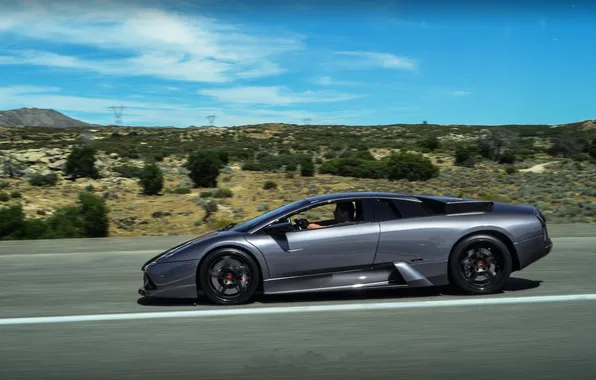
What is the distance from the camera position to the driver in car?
7883mm

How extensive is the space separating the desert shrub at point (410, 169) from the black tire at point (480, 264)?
28.7 m

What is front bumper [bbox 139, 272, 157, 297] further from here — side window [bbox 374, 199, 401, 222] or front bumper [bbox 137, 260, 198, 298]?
side window [bbox 374, 199, 401, 222]

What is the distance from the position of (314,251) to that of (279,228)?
0.48 metres

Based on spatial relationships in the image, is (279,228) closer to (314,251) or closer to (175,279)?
(314,251)

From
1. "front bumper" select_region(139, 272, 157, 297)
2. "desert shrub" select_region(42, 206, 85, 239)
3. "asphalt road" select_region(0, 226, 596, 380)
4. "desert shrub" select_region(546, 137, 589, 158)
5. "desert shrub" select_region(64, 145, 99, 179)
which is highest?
"desert shrub" select_region(546, 137, 589, 158)

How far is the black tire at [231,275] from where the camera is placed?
7559 mm

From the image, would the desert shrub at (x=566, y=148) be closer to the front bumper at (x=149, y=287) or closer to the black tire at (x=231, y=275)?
the black tire at (x=231, y=275)

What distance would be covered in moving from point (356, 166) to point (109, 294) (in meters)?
31.0

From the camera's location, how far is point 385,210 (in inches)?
311

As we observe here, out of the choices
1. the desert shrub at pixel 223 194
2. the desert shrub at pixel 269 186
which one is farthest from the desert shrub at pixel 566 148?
the desert shrub at pixel 223 194

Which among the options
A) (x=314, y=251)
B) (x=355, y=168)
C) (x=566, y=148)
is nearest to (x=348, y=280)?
(x=314, y=251)

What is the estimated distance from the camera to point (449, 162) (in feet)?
165

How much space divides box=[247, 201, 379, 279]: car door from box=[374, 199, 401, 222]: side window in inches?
10.6

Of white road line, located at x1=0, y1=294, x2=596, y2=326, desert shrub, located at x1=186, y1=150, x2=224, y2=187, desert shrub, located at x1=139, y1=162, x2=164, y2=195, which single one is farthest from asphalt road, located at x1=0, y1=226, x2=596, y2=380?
desert shrub, located at x1=186, y1=150, x2=224, y2=187
